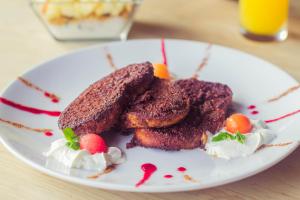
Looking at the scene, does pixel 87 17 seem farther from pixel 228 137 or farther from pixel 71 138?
pixel 228 137

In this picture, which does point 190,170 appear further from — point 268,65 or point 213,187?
point 268,65

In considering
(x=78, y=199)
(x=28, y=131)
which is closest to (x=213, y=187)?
(x=78, y=199)

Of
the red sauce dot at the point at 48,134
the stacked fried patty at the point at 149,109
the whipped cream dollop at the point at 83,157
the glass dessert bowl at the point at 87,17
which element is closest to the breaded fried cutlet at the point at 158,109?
the stacked fried patty at the point at 149,109

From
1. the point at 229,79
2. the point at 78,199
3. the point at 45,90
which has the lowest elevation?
the point at 78,199

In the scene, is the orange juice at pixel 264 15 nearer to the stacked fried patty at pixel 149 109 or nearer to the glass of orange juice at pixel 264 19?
the glass of orange juice at pixel 264 19

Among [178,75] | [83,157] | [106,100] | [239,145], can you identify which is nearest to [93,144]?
[83,157]

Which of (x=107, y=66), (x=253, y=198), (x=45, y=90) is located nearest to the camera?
(x=253, y=198)
